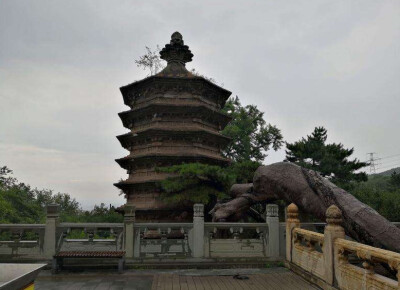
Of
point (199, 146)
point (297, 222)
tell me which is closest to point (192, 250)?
point (297, 222)

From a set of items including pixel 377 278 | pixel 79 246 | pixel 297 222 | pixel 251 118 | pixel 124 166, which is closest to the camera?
pixel 377 278

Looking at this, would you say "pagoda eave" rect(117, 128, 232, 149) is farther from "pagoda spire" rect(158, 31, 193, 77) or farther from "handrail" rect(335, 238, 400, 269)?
"handrail" rect(335, 238, 400, 269)

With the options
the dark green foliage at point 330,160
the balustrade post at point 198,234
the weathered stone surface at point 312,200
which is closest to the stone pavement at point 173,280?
the balustrade post at point 198,234

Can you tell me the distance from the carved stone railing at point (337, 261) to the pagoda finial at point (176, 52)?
12509 millimetres

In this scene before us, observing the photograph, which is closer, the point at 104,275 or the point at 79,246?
the point at 104,275

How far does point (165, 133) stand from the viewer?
52.3ft

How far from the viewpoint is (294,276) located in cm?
772

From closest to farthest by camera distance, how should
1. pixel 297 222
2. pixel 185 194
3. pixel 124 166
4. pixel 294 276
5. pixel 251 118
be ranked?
pixel 294 276 < pixel 297 222 < pixel 185 194 < pixel 124 166 < pixel 251 118

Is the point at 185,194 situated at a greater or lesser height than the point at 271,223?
greater

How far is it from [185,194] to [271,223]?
4.41 m

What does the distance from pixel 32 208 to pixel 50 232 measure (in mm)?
30426

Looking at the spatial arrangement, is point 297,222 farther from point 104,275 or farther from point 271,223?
point 104,275

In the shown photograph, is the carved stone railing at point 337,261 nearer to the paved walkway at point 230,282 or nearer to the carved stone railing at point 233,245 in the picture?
the paved walkway at point 230,282

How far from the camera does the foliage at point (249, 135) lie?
107 ft
